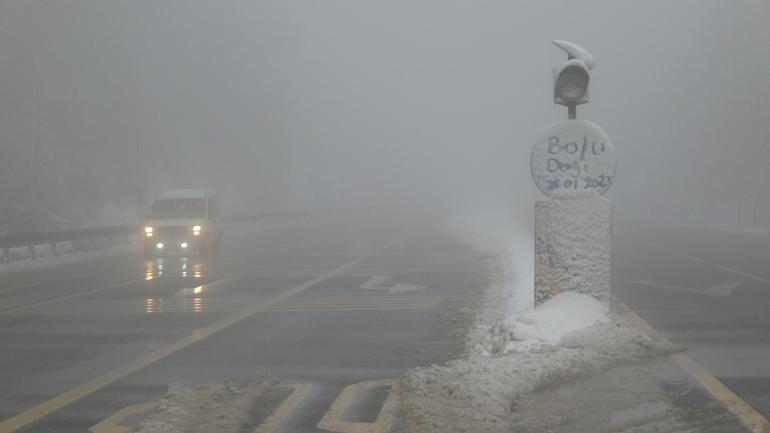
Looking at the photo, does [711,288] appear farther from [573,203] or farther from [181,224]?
[181,224]

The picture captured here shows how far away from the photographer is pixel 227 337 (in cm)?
1163

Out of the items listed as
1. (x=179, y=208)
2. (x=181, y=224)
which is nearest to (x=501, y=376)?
(x=181, y=224)

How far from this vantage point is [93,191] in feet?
177

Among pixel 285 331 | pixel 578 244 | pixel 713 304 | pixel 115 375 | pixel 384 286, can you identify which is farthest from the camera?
pixel 384 286

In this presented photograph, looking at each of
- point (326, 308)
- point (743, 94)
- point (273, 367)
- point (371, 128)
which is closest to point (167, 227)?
point (326, 308)

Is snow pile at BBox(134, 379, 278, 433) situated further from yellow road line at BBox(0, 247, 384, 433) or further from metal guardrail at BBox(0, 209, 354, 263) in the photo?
metal guardrail at BBox(0, 209, 354, 263)

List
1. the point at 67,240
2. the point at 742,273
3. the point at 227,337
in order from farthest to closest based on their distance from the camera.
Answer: the point at 67,240 → the point at 742,273 → the point at 227,337

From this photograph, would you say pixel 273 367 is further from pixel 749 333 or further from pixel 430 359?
pixel 749 333

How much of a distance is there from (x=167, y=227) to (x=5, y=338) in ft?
51.7

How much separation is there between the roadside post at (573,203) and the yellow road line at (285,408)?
143 inches

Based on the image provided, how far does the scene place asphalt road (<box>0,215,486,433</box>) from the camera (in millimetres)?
7730

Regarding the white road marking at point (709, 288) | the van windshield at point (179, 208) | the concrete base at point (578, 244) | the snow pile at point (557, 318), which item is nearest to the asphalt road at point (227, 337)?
the snow pile at point (557, 318)

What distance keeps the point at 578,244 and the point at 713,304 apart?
5180mm

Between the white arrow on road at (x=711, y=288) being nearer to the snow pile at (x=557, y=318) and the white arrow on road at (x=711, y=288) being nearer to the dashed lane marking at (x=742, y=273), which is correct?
the dashed lane marking at (x=742, y=273)
